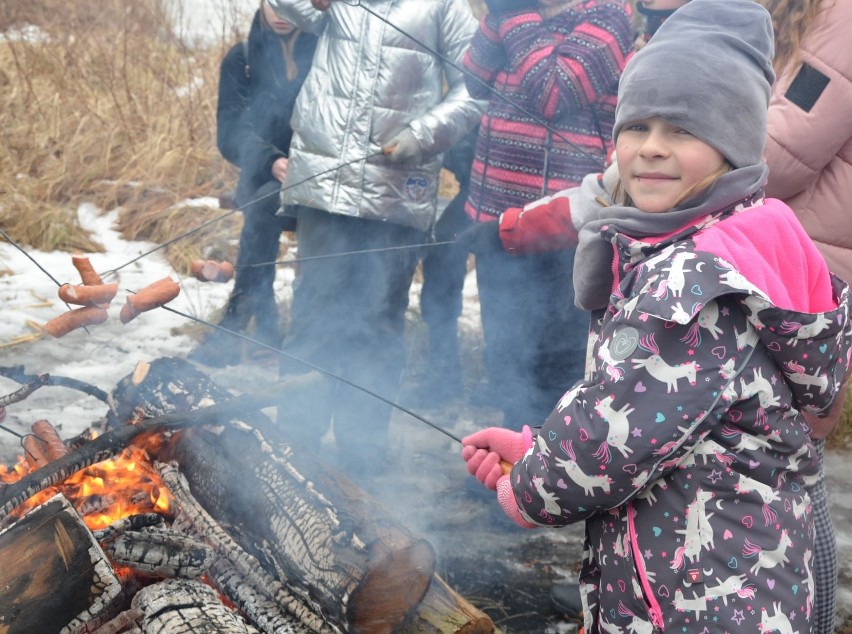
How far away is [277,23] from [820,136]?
2737mm

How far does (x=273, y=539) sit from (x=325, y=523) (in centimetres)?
19

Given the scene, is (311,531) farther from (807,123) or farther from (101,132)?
(101,132)

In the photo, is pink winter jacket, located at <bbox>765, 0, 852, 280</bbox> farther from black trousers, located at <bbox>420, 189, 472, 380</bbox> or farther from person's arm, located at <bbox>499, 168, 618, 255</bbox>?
black trousers, located at <bbox>420, 189, 472, 380</bbox>

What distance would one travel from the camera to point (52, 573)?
6.27ft

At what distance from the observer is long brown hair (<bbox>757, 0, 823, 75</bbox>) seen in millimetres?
2262

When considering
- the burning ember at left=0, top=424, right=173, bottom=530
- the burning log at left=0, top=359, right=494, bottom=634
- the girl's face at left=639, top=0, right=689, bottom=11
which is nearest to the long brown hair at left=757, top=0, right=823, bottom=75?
the girl's face at left=639, top=0, right=689, bottom=11

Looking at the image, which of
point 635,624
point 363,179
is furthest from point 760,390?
point 363,179

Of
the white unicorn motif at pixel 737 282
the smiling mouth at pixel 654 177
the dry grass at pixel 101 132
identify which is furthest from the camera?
the dry grass at pixel 101 132

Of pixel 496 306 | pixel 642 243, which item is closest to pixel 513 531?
pixel 496 306

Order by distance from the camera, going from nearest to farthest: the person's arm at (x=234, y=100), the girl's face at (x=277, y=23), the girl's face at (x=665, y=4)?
the girl's face at (x=665, y=4)
the girl's face at (x=277, y=23)
the person's arm at (x=234, y=100)

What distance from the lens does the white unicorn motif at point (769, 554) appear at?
1.49m

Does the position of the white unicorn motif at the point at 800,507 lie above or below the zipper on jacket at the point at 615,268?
below

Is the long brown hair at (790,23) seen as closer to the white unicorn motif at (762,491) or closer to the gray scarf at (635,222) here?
the gray scarf at (635,222)

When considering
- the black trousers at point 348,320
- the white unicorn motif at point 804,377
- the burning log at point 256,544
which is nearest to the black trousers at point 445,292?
the black trousers at point 348,320
